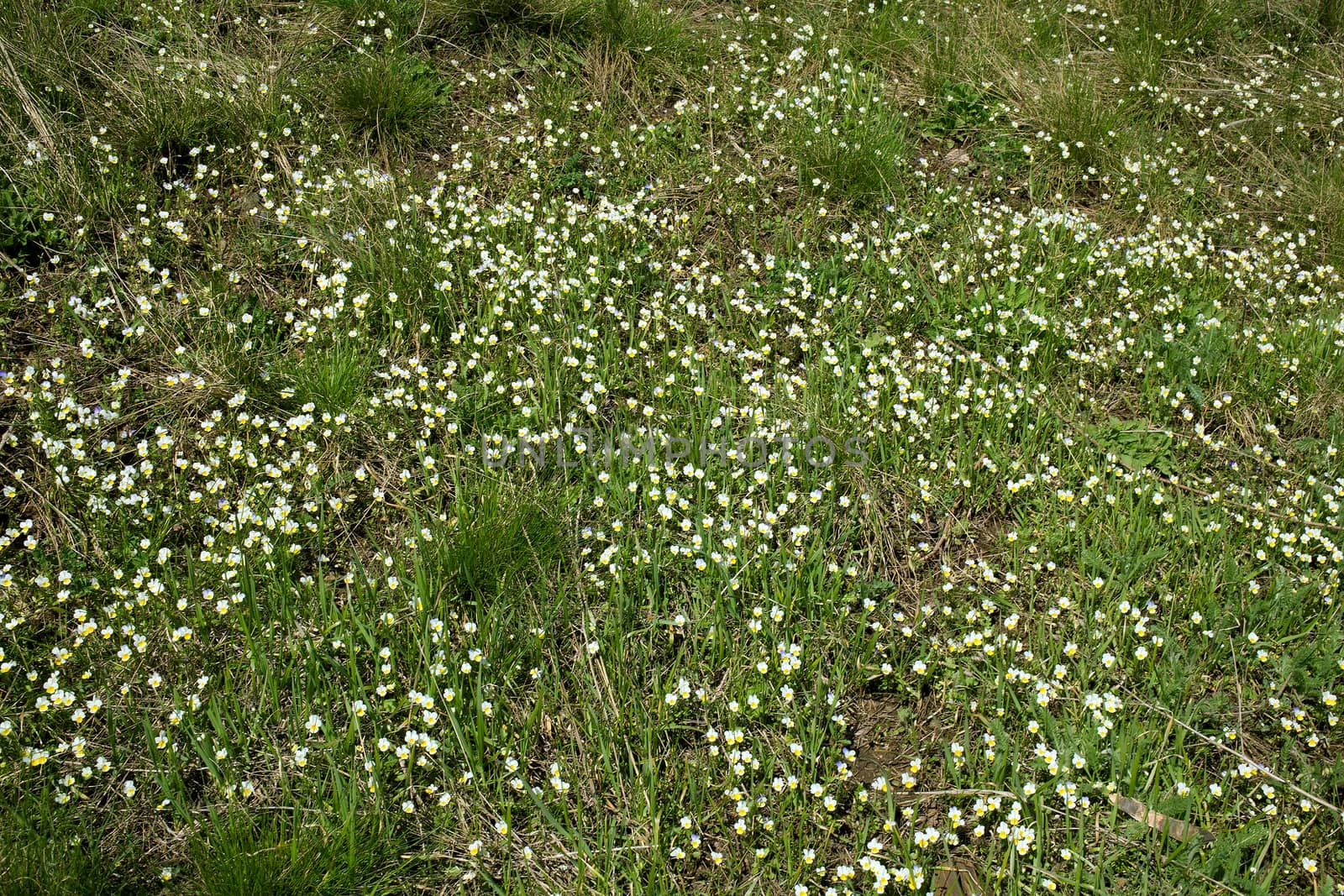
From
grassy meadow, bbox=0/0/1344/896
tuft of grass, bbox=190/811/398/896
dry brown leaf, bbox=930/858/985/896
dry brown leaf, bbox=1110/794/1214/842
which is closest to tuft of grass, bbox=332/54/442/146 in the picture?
grassy meadow, bbox=0/0/1344/896

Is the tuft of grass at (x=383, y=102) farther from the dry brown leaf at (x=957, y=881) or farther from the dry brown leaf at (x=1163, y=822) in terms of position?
the dry brown leaf at (x=1163, y=822)

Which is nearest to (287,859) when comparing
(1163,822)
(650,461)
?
(650,461)

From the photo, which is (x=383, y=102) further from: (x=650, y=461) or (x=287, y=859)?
(x=287, y=859)

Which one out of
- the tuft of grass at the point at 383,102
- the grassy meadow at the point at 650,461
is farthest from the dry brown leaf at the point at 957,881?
the tuft of grass at the point at 383,102

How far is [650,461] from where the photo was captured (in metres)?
4.10

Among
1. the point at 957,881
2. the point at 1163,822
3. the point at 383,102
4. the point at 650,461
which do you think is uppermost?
the point at 383,102

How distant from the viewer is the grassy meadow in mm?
3139

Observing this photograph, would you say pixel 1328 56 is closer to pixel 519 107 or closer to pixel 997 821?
pixel 519 107

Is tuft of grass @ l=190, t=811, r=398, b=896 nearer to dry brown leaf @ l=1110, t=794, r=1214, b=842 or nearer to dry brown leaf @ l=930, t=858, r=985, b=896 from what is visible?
dry brown leaf @ l=930, t=858, r=985, b=896

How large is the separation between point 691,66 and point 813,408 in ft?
8.85

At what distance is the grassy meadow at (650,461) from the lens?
3.14 metres

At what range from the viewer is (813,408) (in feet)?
14.1

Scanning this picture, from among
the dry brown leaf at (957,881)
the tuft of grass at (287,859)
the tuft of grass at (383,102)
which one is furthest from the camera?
the tuft of grass at (383,102)

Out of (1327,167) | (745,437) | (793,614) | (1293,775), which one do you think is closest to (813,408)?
(745,437)
